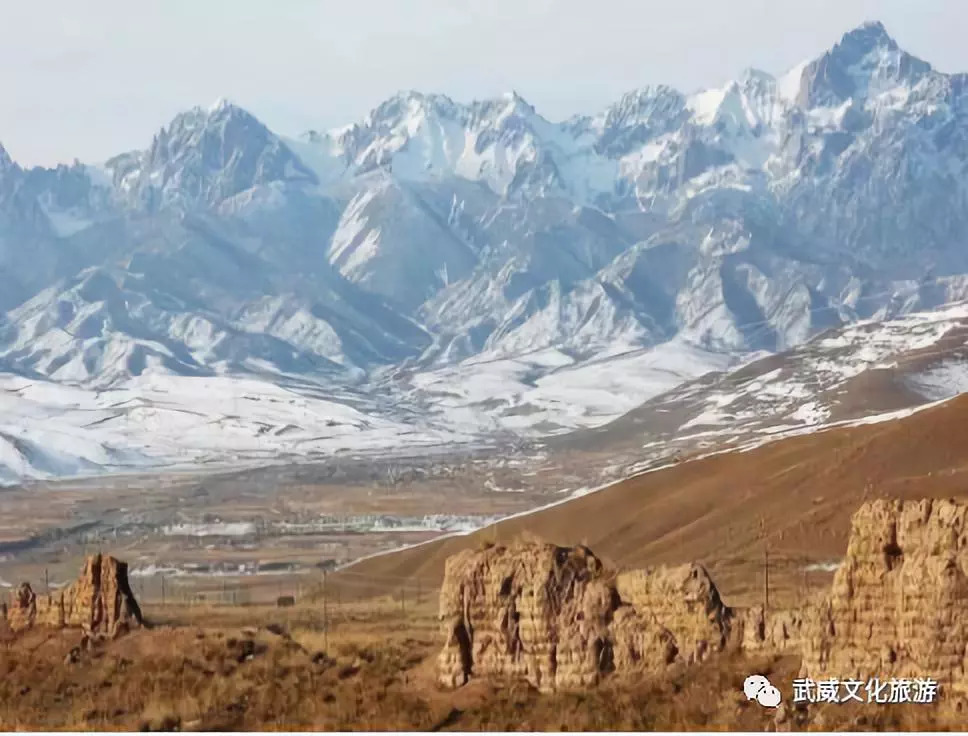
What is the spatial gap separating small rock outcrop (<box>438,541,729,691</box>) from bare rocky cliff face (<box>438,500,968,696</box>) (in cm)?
1

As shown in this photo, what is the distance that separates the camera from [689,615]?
28031 mm

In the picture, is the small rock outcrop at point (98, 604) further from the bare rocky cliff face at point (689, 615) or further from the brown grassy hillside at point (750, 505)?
the brown grassy hillside at point (750, 505)

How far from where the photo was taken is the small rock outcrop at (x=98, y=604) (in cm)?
3569

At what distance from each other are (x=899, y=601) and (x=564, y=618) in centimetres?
521

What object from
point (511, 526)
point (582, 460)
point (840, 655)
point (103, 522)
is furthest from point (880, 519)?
point (582, 460)

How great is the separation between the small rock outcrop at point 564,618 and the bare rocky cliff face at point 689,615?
0.05 feet

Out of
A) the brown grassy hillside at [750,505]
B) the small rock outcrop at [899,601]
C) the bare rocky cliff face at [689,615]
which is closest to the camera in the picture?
the small rock outcrop at [899,601]

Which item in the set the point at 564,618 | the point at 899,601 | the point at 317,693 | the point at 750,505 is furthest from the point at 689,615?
the point at 750,505

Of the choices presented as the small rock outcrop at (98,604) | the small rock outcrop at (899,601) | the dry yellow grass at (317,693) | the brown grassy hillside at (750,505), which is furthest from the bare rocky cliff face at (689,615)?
the brown grassy hillside at (750,505)

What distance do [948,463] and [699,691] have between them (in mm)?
45084

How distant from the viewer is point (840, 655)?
25.2m

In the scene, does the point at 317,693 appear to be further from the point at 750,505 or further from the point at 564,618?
the point at 750,505

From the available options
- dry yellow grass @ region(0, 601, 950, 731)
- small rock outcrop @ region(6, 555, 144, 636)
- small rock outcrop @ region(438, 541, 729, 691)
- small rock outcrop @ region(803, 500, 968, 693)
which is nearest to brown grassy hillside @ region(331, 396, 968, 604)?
small rock outcrop @ region(6, 555, 144, 636)

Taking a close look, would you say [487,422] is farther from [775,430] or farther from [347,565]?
[347,565]
